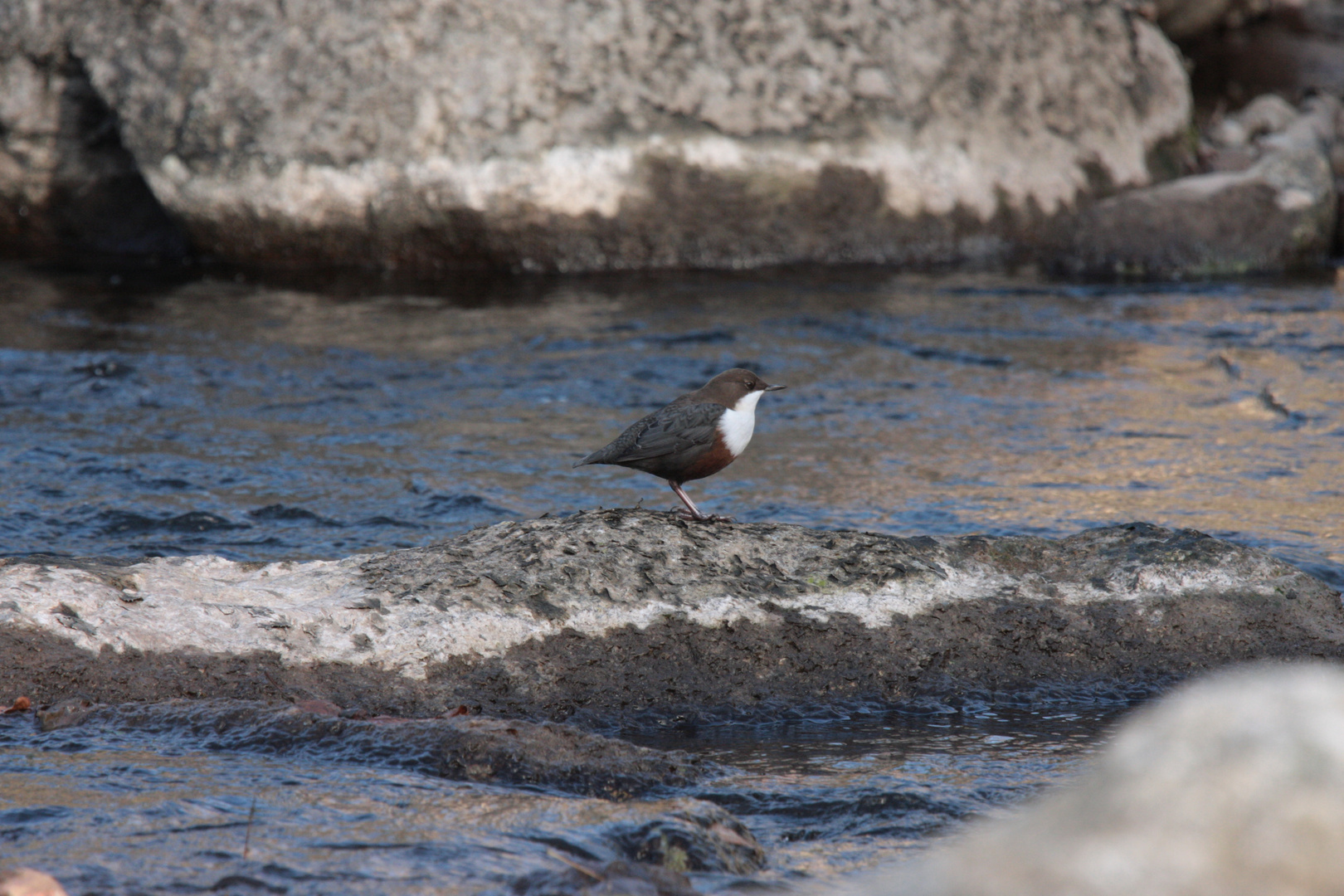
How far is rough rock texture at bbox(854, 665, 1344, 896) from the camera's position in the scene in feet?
4.03

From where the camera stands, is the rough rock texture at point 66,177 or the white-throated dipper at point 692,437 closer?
the white-throated dipper at point 692,437

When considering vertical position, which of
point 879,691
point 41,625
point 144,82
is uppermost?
point 144,82

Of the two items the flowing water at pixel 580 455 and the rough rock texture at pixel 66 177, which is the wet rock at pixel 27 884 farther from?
the rough rock texture at pixel 66 177

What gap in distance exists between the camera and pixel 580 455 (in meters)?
5.74

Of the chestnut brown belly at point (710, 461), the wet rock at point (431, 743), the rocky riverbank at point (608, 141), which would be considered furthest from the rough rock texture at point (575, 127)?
the wet rock at point (431, 743)

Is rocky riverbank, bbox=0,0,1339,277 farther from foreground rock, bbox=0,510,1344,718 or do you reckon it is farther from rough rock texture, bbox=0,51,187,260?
foreground rock, bbox=0,510,1344,718

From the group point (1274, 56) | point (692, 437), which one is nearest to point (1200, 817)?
point (692, 437)

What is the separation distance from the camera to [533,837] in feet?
7.97

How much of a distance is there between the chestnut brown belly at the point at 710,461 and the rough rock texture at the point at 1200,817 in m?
2.57

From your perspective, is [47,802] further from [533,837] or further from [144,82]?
[144,82]

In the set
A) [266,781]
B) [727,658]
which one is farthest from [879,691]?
[266,781]

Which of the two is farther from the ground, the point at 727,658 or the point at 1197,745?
the point at 1197,745

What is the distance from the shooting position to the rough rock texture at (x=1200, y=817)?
123 cm

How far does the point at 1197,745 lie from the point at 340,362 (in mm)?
6313
